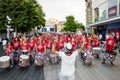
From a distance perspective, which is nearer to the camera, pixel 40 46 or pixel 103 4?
pixel 40 46

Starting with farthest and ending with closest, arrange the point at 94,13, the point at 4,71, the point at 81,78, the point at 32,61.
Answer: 1. the point at 94,13
2. the point at 32,61
3. the point at 4,71
4. the point at 81,78

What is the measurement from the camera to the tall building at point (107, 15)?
122 feet

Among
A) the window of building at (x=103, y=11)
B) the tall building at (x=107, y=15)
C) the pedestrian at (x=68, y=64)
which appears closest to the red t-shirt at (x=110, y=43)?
the pedestrian at (x=68, y=64)

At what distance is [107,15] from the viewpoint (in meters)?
43.8

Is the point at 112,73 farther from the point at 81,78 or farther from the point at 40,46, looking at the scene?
the point at 40,46

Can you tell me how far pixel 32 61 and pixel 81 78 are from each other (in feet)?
21.9

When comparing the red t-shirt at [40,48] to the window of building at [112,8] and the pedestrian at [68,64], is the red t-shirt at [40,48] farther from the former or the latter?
the window of building at [112,8]

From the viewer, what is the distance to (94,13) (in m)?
57.1

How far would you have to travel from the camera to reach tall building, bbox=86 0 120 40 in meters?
37.2

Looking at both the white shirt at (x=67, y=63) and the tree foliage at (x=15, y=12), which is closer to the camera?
the white shirt at (x=67, y=63)

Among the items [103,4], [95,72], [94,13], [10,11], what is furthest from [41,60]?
[94,13]

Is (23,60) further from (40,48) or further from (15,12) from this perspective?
(15,12)

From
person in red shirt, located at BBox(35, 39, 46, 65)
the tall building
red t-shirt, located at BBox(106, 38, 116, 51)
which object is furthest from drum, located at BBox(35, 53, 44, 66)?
the tall building

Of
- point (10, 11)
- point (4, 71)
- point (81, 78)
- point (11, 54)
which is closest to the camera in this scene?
point (81, 78)
